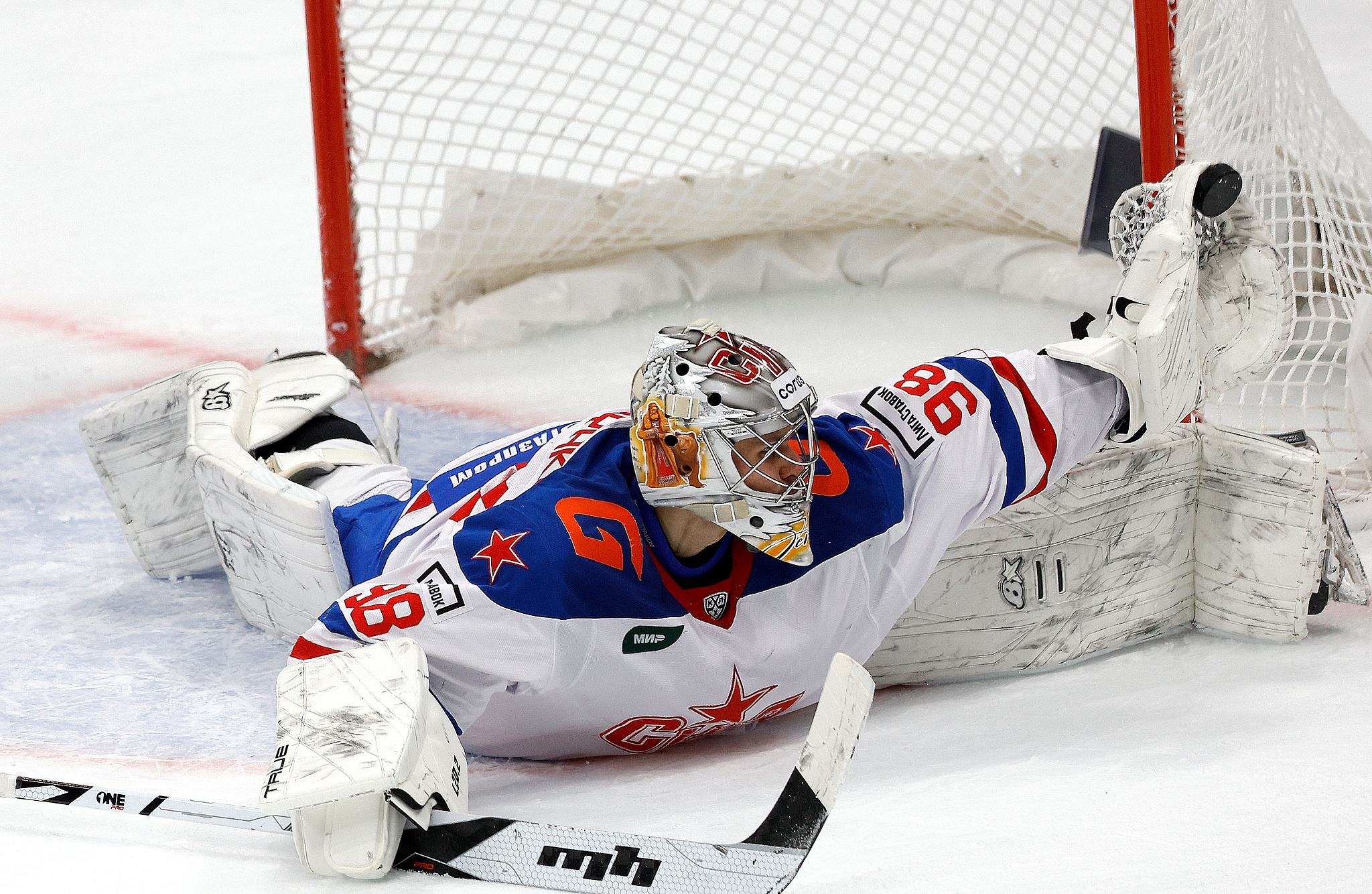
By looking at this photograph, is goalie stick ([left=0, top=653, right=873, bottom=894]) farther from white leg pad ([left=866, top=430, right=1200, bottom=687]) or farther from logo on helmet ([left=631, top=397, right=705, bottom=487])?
white leg pad ([left=866, top=430, right=1200, bottom=687])

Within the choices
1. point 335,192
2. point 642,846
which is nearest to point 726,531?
point 642,846

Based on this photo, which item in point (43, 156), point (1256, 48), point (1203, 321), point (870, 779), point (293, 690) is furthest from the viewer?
point (43, 156)

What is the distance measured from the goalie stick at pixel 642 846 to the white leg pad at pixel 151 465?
1.25 meters

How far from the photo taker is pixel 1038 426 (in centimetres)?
226

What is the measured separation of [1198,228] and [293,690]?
161 centimetres

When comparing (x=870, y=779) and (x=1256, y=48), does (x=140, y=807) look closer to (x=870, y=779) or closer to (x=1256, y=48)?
(x=870, y=779)

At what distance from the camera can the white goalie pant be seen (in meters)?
2.44

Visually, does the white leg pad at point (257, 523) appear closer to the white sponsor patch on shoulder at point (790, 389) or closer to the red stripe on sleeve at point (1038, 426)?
the white sponsor patch on shoulder at point (790, 389)

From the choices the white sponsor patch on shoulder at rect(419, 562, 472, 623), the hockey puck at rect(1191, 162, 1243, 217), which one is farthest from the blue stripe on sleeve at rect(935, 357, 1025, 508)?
the white sponsor patch on shoulder at rect(419, 562, 472, 623)

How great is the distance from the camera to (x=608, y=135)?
423cm

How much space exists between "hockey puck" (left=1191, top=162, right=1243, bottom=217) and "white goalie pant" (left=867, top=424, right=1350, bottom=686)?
0.38 m

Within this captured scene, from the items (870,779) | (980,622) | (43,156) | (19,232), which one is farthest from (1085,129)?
(43,156)

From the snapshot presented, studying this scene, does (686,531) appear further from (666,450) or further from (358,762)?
(358,762)

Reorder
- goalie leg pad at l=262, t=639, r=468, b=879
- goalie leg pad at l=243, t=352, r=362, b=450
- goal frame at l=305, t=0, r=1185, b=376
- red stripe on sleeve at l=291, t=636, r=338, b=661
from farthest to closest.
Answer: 1. goal frame at l=305, t=0, r=1185, b=376
2. goalie leg pad at l=243, t=352, r=362, b=450
3. red stripe on sleeve at l=291, t=636, r=338, b=661
4. goalie leg pad at l=262, t=639, r=468, b=879
